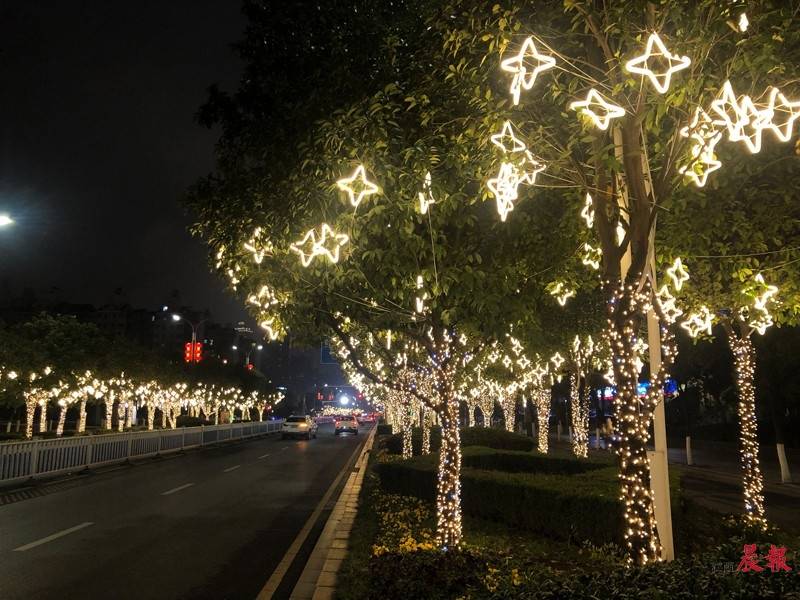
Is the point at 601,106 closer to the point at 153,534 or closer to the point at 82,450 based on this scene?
the point at 153,534

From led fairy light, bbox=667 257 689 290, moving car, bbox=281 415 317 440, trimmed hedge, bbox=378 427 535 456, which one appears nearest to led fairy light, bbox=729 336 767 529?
led fairy light, bbox=667 257 689 290

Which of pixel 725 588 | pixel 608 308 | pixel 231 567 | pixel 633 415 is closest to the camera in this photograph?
pixel 725 588

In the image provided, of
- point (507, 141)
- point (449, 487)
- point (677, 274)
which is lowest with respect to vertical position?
point (449, 487)

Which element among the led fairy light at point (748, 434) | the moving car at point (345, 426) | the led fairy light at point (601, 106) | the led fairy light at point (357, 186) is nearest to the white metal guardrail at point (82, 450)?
the led fairy light at point (357, 186)

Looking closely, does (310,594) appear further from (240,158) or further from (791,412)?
(791,412)

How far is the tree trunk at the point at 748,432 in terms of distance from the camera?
39.3ft

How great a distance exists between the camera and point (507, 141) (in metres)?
7.12

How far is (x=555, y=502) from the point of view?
1052cm

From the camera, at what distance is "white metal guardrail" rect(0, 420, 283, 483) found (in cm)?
1742

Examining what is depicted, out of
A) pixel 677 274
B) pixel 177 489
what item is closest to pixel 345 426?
pixel 177 489

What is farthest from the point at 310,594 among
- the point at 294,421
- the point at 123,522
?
the point at 294,421

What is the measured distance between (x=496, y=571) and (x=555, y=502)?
4.76 meters

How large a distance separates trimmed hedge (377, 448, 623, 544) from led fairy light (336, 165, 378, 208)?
6.03 m

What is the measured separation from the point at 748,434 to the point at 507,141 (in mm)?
8812
